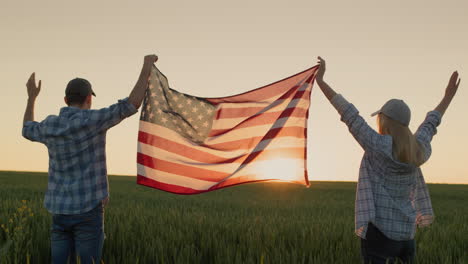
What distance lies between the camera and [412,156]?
12.3 feet

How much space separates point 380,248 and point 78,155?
9.09 feet

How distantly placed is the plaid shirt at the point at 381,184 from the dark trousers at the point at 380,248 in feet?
0.22

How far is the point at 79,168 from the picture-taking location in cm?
380

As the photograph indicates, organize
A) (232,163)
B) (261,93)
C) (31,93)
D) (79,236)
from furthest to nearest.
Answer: (261,93) < (232,163) < (31,93) < (79,236)

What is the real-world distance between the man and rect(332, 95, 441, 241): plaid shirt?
6.33 ft

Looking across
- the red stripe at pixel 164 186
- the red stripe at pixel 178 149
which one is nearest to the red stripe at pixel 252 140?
the red stripe at pixel 178 149

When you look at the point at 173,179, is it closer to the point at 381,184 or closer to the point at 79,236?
the point at 79,236

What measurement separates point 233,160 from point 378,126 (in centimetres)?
220

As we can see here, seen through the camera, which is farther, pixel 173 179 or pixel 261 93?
pixel 261 93

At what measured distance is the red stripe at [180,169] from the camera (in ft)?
17.8

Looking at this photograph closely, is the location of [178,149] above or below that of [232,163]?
above

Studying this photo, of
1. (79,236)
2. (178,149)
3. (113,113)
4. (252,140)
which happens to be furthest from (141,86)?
(252,140)

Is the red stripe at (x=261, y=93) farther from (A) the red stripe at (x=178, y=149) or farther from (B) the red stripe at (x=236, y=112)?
(A) the red stripe at (x=178, y=149)

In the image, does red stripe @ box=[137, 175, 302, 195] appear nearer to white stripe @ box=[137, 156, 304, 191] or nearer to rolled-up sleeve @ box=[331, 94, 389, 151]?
white stripe @ box=[137, 156, 304, 191]
